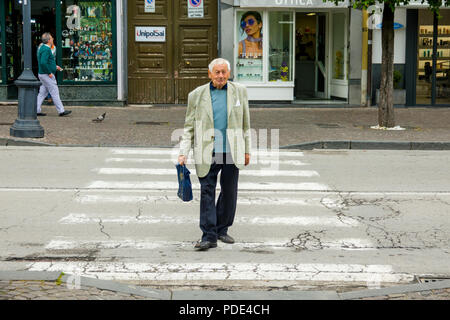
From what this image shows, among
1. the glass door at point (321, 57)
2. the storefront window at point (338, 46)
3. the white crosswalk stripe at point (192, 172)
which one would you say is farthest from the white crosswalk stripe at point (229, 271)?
the glass door at point (321, 57)

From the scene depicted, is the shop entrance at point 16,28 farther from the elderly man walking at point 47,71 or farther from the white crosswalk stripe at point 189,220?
the white crosswalk stripe at point 189,220

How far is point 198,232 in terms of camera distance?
7902 millimetres

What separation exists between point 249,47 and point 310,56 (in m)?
3.03

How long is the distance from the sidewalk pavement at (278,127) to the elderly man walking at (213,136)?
7.37m

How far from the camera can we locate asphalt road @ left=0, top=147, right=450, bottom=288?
6.58 m

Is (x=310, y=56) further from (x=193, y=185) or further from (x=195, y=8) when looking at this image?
(x=193, y=185)

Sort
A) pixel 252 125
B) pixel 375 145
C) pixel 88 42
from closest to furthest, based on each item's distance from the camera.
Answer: pixel 375 145 → pixel 252 125 → pixel 88 42

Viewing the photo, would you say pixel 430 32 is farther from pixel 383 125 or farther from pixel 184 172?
pixel 184 172

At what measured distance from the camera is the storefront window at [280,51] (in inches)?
850

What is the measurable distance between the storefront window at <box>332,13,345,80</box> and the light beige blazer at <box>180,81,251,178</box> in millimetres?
15543

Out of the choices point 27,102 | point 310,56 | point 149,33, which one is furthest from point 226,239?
point 310,56

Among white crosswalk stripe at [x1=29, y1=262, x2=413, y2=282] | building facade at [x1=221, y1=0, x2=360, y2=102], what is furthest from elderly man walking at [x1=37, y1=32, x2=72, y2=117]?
white crosswalk stripe at [x1=29, y1=262, x2=413, y2=282]

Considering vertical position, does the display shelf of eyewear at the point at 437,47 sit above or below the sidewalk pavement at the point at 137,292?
above

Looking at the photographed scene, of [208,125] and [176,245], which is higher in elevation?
[208,125]
